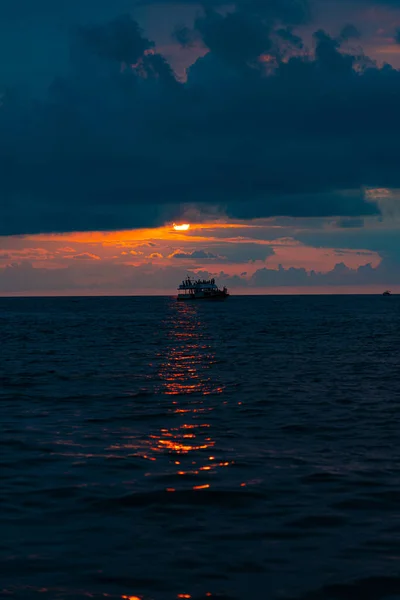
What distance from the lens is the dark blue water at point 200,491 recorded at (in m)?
10.1

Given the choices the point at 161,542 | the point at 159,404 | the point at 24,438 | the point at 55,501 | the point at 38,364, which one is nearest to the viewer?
the point at 161,542

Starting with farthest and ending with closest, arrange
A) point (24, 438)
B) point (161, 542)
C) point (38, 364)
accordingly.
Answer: point (38, 364)
point (24, 438)
point (161, 542)

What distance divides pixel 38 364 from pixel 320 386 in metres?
18.9

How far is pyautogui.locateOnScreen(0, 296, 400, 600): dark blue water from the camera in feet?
33.2

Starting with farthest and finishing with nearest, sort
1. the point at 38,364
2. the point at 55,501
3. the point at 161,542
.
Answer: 1. the point at 38,364
2. the point at 55,501
3. the point at 161,542

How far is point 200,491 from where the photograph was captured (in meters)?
14.5

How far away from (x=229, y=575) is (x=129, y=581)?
4.51 feet

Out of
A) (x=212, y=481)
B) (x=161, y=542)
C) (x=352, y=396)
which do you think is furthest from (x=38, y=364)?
(x=161, y=542)

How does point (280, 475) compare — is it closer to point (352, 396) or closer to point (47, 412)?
point (47, 412)

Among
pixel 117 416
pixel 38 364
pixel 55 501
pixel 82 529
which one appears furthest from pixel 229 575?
pixel 38 364

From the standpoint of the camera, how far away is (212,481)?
15.3m

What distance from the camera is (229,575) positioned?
1022 centimetres

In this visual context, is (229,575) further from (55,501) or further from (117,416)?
(117,416)

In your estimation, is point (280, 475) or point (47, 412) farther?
point (47, 412)
